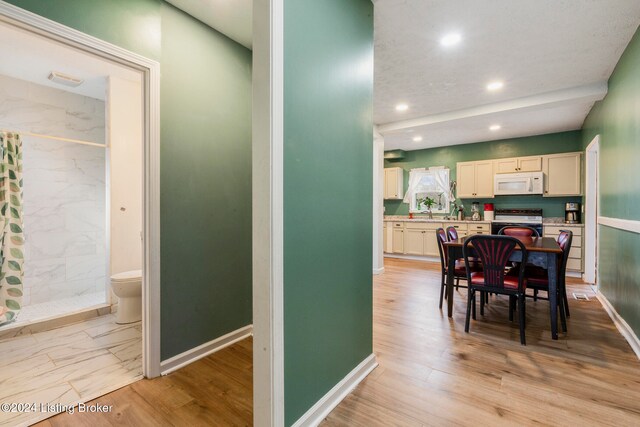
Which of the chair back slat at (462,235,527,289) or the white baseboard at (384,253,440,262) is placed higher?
the chair back slat at (462,235,527,289)

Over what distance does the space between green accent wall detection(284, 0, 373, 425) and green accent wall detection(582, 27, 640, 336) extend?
2258 mm

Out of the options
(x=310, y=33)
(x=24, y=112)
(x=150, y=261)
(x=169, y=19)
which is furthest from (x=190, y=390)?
(x=24, y=112)

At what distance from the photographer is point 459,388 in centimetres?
184

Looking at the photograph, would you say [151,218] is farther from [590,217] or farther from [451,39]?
[590,217]

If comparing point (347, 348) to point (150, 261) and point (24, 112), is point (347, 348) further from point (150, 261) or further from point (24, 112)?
point (24, 112)

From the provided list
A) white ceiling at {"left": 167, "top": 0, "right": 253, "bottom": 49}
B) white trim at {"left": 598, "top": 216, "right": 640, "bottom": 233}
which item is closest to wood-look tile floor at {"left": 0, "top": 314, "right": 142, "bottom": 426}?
white ceiling at {"left": 167, "top": 0, "right": 253, "bottom": 49}

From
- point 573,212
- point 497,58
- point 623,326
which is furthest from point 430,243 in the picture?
point 497,58

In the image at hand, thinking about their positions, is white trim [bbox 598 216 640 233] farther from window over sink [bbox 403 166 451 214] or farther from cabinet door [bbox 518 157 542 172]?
window over sink [bbox 403 166 451 214]

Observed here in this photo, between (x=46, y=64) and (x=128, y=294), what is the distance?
8.04 ft

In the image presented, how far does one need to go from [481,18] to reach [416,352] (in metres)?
2.70

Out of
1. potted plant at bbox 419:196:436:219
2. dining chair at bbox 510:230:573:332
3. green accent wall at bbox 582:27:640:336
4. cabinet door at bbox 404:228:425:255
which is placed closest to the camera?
A: green accent wall at bbox 582:27:640:336

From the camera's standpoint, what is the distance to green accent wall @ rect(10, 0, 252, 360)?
6.37ft

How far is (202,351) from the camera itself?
2234 mm

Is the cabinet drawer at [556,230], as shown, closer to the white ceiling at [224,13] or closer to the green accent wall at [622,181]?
the green accent wall at [622,181]
